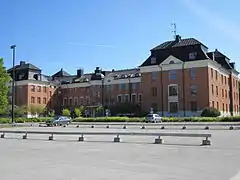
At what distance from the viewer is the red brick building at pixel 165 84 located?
218ft

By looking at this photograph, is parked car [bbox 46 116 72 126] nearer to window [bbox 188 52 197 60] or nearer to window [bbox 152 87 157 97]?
window [bbox 152 87 157 97]

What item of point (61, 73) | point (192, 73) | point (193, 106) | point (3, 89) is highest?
point (61, 73)

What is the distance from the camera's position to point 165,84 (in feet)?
230

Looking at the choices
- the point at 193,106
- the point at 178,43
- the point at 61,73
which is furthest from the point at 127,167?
the point at 61,73

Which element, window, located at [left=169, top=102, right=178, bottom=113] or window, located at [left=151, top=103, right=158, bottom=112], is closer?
window, located at [left=169, top=102, right=178, bottom=113]

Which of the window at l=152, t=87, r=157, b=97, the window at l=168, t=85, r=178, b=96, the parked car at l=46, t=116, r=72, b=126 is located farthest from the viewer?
the window at l=152, t=87, r=157, b=97

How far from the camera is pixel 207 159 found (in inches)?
513

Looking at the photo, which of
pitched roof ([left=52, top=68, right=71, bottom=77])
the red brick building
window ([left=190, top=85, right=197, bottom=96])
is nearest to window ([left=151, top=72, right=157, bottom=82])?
the red brick building

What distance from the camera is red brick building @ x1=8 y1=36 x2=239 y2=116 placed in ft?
218

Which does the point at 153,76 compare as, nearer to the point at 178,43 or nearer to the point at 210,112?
the point at 178,43

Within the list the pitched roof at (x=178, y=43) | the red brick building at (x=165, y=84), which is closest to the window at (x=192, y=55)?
the red brick building at (x=165, y=84)

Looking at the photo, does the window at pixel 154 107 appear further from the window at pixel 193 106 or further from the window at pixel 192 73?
the window at pixel 192 73

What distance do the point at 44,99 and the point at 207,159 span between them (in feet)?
270

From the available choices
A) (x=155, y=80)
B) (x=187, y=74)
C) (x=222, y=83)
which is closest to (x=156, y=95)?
(x=155, y=80)
